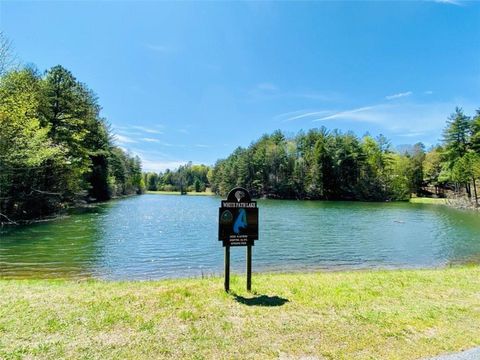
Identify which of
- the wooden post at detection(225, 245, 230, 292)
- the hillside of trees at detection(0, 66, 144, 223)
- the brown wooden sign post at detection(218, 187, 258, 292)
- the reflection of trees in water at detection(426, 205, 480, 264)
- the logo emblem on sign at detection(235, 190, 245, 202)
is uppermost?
the hillside of trees at detection(0, 66, 144, 223)

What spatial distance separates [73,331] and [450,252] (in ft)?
56.3

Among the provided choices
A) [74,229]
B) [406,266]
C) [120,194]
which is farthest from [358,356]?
[120,194]

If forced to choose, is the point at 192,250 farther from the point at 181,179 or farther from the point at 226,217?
the point at 181,179

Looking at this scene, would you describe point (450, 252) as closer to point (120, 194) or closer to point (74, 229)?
point (74, 229)

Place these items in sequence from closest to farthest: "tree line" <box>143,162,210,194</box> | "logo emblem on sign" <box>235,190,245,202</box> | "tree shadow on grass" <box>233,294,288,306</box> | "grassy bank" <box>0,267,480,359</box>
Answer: "grassy bank" <box>0,267,480,359</box>, "tree shadow on grass" <box>233,294,288,306</box>, "logo emblem on sign" <box>235,190,245,202</box>, "tree line" <box>143,162,210,194</box>

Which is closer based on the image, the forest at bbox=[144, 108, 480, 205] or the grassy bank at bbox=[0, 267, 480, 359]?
the grassy bank at bbox=[0, 267, 480, 359]

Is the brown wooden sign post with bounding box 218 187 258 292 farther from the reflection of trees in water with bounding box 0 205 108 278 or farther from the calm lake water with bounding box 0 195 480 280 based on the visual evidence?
the reflection of trees in water with bounding box 0 205 108 278

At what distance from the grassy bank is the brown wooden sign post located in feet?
3.04

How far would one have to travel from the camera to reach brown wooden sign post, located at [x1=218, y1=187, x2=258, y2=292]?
20.1 feet

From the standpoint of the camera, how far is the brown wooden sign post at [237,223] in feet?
20.1

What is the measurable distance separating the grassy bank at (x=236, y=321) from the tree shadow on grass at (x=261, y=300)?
0.02 m

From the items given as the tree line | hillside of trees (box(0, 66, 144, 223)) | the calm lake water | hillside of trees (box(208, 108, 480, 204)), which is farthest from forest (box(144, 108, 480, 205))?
the tree line

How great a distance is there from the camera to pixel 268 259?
43.0 feet

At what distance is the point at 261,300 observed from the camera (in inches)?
221
